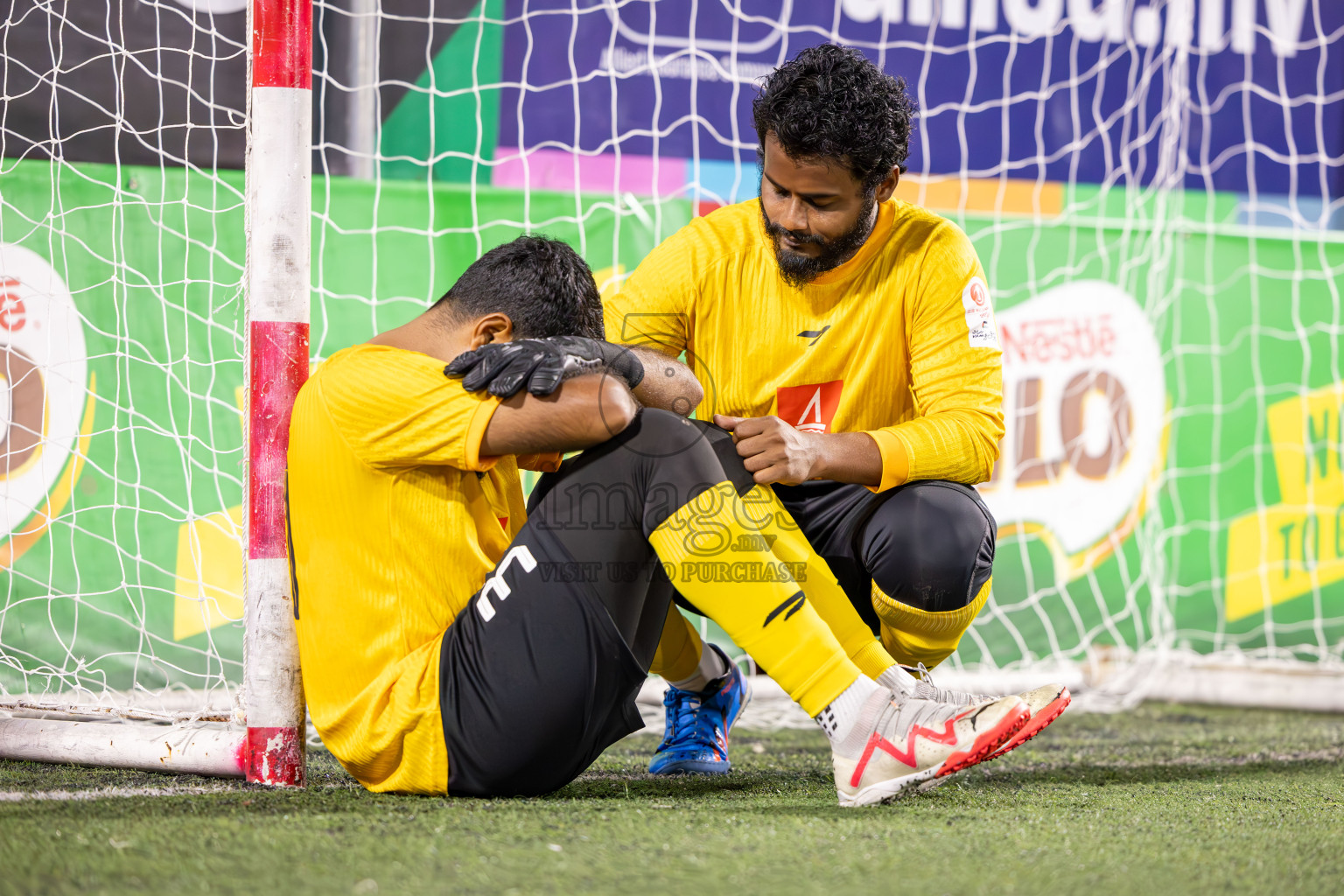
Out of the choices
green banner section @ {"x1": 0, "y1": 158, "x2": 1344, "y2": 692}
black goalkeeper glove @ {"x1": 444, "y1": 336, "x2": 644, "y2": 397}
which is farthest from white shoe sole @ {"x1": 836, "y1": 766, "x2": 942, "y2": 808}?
green banner section @ {"x1": 0, "y1": 158, "x2": 1344, "y2": 692}

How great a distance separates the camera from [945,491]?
1.71 metres

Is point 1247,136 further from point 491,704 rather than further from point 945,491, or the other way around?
point 491,704

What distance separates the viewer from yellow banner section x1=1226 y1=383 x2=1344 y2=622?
346cm

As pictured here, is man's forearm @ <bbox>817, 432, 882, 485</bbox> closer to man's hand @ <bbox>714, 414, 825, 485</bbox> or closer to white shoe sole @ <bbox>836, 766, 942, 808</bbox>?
man's hand @ <bbox>714, 414, 825, 485</bbox>

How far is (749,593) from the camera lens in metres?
1.42

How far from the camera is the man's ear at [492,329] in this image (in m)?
1.50

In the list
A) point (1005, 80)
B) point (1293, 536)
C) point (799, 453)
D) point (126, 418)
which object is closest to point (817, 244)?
point (799, 453)

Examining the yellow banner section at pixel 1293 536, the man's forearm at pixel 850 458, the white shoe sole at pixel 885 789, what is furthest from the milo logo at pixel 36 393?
the yellow banner section at pixel 1293 536

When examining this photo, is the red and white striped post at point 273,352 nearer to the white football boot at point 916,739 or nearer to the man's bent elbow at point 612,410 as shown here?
the man's bent elbow at point 612,410

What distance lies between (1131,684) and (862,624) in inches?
74.9

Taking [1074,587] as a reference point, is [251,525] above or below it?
above

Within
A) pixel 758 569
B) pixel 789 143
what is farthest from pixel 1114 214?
pixel 758 569

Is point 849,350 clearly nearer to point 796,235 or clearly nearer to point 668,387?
point 796,235

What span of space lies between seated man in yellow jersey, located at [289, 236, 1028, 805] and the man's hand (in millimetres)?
169
